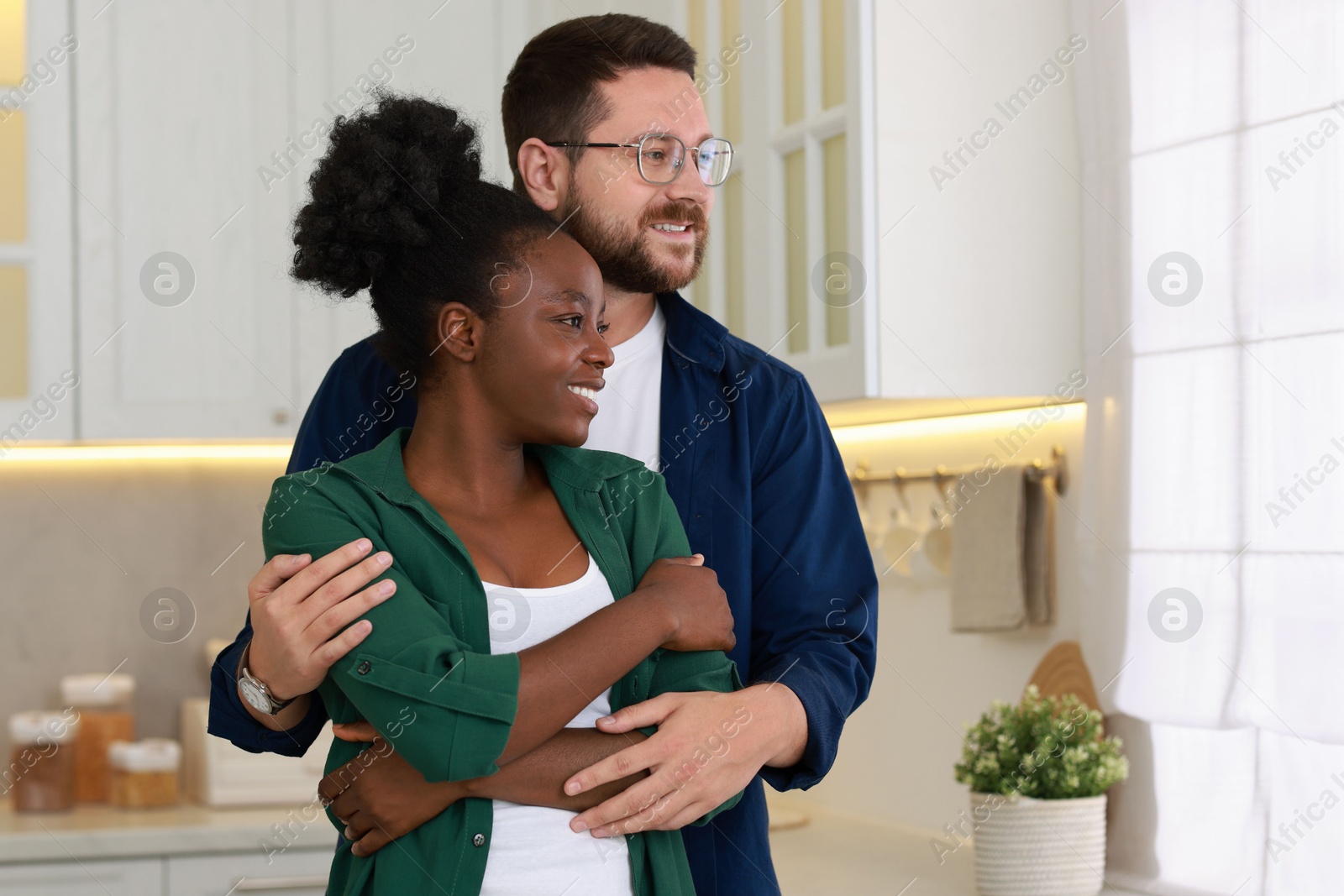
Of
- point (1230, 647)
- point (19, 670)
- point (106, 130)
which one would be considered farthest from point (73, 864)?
point (1230, 647)

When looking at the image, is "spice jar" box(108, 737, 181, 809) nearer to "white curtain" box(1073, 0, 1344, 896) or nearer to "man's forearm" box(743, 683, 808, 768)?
"white curtain" box(1073, 0, 1344, 896)

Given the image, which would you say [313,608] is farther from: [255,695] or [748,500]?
[748,500]

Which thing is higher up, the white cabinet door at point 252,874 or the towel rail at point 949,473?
the towel rail at point 949,473

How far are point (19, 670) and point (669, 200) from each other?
82.6 inches

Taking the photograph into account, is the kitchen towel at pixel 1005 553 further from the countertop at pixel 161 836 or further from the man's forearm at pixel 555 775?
the man's forearm at pixel 555 775

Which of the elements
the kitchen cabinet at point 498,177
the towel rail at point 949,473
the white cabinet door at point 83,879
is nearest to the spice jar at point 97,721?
the white cabinet door at point 83,879

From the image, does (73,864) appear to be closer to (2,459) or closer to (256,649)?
(2,459)

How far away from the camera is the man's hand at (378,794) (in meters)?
0.91

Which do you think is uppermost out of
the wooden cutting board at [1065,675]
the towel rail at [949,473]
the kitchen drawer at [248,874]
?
the towel rail at [949,473]

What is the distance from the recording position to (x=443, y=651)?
867 mm

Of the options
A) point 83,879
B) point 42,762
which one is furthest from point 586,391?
point 42,762

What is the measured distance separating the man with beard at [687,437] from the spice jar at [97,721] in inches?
64.1

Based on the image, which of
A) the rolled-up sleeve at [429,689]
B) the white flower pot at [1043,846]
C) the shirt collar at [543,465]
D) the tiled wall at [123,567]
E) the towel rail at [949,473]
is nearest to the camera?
the rolled-up sleeve at [429,689]

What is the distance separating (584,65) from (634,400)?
0.33m
